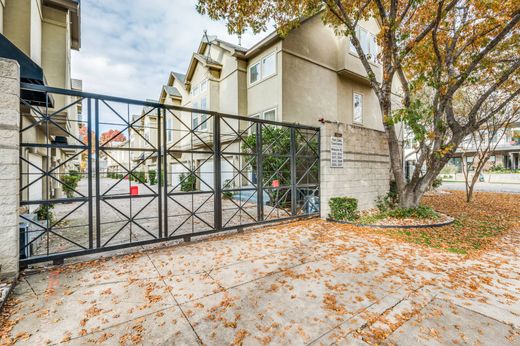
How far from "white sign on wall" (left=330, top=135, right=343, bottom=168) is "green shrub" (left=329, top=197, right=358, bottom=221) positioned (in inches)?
48.8

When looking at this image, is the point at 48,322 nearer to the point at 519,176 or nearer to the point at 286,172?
the point at 286,172

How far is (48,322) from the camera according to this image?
268 centimetres

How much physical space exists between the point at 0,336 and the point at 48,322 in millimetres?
381

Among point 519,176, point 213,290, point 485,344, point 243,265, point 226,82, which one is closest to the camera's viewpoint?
point 485,344

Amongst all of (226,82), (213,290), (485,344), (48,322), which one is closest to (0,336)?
(48,322)

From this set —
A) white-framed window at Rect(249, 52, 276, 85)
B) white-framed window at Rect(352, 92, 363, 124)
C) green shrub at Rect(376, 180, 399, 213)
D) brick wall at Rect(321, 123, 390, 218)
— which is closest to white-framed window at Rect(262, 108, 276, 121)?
white-framed window at Rect(249, 52, 276, 85)

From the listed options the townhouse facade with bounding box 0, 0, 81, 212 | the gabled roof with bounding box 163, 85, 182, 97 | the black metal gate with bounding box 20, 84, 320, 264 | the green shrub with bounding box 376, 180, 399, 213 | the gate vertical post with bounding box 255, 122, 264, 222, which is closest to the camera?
the black metal gate with bounding box 20, 84, 320, 264

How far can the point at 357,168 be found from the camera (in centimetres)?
890

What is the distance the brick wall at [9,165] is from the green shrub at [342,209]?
298 inches

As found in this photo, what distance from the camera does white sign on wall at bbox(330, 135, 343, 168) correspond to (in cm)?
803

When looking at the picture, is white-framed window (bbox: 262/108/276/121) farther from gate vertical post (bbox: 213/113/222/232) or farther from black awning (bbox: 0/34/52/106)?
black awning (bbox: 0/34/52/106)

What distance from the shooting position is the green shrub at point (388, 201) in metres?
9.46

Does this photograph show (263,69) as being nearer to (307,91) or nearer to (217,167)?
(307,91)

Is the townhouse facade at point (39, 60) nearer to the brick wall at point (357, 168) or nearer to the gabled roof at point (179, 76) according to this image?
the brick wall at point (357, 168)
